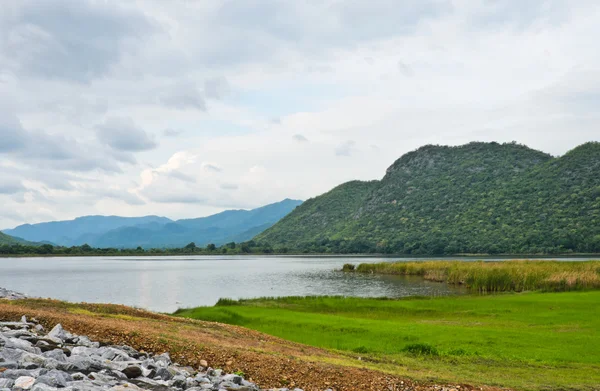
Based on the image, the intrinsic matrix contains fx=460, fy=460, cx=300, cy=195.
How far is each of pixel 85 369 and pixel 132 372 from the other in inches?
39.6

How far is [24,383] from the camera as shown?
323 inches

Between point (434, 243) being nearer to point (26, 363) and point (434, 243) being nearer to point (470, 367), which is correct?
point (470, 367)

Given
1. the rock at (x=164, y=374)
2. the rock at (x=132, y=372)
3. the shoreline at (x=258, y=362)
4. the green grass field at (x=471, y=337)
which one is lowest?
the green grass field at (x=471, y=337)

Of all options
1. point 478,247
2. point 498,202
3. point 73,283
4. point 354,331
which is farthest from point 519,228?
point 354,331

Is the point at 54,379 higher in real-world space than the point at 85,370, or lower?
higher

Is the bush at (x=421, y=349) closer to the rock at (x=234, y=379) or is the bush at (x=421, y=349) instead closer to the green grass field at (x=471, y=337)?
the green grass field at (x=471, y=337)

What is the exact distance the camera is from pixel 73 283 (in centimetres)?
7656

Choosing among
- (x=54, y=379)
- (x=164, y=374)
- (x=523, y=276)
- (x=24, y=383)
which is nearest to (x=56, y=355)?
(x=54, y=379)

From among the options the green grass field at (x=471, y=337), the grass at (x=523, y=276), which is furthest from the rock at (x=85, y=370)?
the grass at (x=523, y=276)

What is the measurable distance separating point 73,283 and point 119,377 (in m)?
75.2

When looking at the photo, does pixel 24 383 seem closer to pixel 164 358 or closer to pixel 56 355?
pixel 56 355

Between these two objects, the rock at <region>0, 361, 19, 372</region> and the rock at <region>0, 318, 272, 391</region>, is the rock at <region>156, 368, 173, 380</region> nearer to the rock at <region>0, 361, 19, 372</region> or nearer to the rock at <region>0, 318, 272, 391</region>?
the rock at <region>0, 318, 272, 391</region>

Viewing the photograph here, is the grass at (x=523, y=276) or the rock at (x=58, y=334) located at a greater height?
the rock at (x=58, y=334)

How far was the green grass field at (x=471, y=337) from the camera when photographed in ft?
55.0
